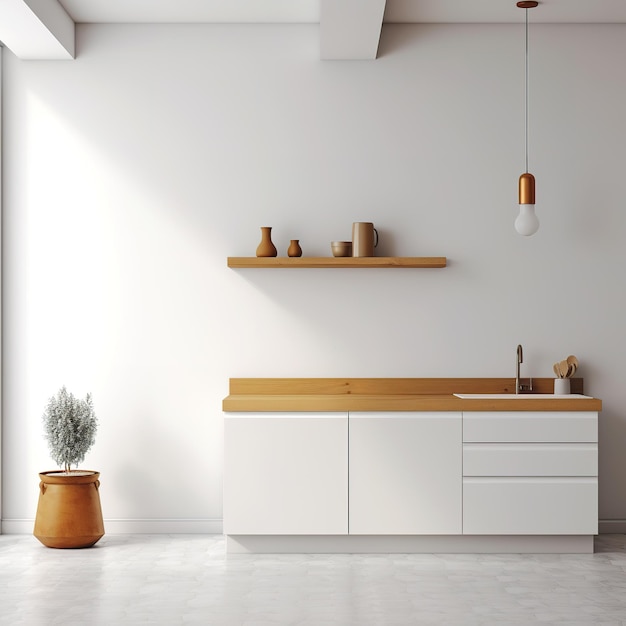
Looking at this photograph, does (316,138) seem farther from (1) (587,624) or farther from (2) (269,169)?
(1) (587,624)

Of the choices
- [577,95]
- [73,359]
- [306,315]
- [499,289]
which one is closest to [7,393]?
[73,359]

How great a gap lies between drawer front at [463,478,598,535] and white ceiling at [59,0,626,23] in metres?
2.52

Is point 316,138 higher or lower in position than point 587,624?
higher

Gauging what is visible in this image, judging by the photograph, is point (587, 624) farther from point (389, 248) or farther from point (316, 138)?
point (316, 138)

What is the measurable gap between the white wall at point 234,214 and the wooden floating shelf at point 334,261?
0.55 ft

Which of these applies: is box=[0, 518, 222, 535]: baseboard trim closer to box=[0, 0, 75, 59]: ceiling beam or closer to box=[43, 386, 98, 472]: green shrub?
box=[43, 386, 98, 472]: green shrub

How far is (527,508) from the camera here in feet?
14.3

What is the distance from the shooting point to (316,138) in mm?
4926

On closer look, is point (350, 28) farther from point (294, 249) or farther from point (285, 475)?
point (285, 475)

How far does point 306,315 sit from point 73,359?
1.35 m

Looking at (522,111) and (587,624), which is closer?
(587,624)

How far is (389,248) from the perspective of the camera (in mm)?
4922

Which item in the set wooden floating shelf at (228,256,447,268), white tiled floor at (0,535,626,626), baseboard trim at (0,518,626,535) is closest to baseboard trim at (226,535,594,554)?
white tiled floor at (0,535,626,626)

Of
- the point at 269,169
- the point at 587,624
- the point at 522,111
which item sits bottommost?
the point at 587,624
